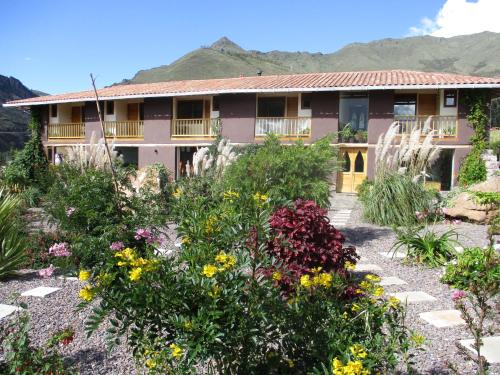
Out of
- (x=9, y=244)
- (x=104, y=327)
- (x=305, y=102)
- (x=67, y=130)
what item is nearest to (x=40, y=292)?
(x=9, y=244)

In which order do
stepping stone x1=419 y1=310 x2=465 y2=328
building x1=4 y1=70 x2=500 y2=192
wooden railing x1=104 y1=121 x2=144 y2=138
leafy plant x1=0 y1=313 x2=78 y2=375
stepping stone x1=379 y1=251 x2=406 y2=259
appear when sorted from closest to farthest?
leafy plant x1=0 y1=313 x2=78 y2=375
stepping stone x1=419 y1=310 x2=465 y2=328
stepping stone x1=379 y1=251 x2=406 y2=259
building x1=4 y1=70 x2=500 y2=192
wooden railing x1=104 y1=121 x2=144 y2=138

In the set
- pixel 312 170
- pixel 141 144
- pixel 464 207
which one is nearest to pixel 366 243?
pixel 312 170

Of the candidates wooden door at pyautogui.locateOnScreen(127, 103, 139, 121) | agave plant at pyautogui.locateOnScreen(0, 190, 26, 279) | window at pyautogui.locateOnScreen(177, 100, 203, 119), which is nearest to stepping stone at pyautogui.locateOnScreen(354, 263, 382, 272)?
agave plant at pyautogui.locateOnScreen(0, 190, 26, 279)

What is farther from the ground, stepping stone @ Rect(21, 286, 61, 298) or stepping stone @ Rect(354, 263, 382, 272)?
stepping stone @ Rect(21, 286, 61, 298)

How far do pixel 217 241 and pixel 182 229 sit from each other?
0.22m

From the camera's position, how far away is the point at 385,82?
55.7 feet

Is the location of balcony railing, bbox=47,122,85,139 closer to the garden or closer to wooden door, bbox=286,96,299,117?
wooden door, bbox=286,96,299,117

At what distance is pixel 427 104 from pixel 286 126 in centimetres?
634

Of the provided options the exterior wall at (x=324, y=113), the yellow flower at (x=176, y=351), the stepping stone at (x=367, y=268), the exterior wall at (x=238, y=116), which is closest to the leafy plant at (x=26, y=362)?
the yellow flower at (x=176, y=351)

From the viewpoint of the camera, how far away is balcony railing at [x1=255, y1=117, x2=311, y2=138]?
738 inches

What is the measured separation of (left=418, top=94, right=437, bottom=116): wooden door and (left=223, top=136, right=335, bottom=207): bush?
41.0 feet

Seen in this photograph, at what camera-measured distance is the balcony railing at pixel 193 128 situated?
2039cm

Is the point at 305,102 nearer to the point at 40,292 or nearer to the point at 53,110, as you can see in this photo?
the point at 53,110

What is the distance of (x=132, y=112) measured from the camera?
2398 centimetres
